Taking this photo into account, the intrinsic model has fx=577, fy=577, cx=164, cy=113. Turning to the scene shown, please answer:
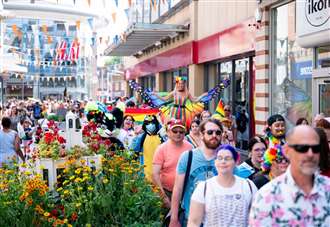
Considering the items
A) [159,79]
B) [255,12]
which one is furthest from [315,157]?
[159,79]

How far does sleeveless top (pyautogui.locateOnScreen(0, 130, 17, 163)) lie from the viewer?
31.8 feet

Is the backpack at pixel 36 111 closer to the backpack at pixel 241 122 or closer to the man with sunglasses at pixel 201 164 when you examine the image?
the backpack at pixel 241 122

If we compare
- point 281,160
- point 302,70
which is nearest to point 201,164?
point 281,160

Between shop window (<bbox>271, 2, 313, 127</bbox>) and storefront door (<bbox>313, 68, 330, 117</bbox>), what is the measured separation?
127 cm

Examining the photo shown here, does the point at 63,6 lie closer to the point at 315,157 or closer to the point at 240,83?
the point at 240,83

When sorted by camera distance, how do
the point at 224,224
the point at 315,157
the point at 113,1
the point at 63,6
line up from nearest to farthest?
the point at 315,157
the point at 224,224
the point at 113,1
the point at 63,6

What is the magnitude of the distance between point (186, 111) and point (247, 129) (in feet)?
16.8

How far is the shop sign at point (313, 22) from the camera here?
8.77 m

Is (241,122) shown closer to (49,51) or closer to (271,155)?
(271,155)

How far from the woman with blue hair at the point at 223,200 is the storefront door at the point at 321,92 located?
5.40m

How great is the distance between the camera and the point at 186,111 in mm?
10688

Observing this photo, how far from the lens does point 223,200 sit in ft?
13.5

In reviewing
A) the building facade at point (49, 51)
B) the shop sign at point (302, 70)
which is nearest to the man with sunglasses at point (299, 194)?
the shop sign at point (302, 70)

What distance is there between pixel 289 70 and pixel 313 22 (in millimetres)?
2921
